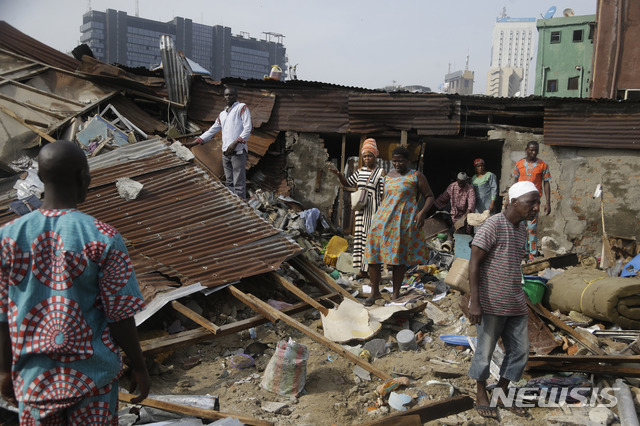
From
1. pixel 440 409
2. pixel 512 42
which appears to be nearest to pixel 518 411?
pixel 440 409

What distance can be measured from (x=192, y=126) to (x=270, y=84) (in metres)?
1.85

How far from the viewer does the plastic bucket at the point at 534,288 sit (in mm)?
5645

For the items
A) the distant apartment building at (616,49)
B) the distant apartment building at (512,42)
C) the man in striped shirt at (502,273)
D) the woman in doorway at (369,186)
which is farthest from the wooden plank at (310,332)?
the distant apartment building at (512,42)

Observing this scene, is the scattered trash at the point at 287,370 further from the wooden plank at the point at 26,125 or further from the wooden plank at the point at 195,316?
the wooden plank at the point at 26,125

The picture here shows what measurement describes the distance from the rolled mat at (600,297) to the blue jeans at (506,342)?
200 cm

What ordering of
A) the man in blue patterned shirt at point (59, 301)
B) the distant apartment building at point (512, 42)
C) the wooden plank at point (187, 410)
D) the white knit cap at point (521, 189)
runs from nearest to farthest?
the man in blue patterned shirt at point (59, 301), the wooden plank at point (187, 410), the white knit cap at point (521, 189), the distant apartment building at point (512, 42)

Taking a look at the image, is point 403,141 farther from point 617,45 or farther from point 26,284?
point 617,45

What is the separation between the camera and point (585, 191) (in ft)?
31.9

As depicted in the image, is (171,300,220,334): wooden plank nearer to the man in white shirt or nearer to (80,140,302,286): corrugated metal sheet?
(80,140,302,286): corrugated metal sheet

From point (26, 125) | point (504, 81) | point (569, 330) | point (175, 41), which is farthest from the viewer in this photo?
point (504, 81)

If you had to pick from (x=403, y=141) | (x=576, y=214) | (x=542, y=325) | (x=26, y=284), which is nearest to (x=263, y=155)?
(x=403, y=141)

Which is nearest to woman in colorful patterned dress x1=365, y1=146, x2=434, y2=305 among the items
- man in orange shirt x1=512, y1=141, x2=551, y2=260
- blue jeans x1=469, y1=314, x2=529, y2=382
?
blue jeans x1=469, y1=314, x2=529, y2=382

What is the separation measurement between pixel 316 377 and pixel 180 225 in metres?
2.62

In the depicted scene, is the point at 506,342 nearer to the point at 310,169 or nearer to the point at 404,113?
the point at 404,113
